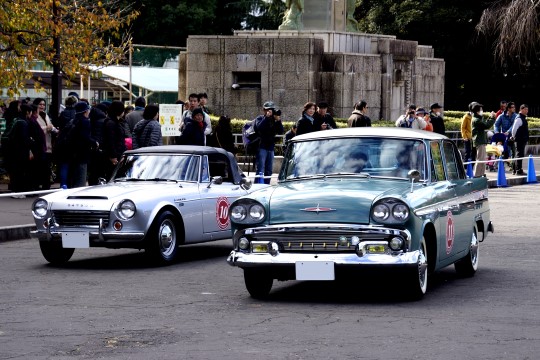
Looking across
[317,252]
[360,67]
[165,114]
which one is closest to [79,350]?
[317,252]

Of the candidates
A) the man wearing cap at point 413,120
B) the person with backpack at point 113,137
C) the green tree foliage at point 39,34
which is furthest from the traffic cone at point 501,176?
the person with backpack at point 113,137

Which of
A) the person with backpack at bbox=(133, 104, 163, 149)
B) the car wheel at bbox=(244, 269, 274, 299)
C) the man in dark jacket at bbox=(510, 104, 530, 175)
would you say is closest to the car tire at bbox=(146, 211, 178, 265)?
the car wheel at bbox=(244, 269, 274, 299)

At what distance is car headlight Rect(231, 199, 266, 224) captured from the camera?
11.1 meters

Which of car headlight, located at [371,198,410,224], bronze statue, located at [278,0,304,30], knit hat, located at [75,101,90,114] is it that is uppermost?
bronze statue, located at [278,0,304,30]

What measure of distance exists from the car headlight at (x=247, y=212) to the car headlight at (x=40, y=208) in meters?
3.52

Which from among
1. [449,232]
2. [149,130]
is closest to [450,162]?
[449,232]

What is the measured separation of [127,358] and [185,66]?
29.7m

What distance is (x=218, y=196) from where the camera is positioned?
15.3 meters

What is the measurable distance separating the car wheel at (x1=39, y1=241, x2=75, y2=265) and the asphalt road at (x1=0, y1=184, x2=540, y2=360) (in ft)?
0.41

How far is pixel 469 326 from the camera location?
9727 mm

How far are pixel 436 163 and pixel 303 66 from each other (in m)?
22.2

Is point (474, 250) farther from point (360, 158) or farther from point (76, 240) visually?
point (76, 240)

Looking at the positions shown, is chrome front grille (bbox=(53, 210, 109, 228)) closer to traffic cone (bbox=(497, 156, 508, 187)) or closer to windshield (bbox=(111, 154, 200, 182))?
windshield (bbox=(111, 154, 200, 182))

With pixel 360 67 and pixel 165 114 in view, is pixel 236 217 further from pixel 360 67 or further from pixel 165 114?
pixel 360 67
